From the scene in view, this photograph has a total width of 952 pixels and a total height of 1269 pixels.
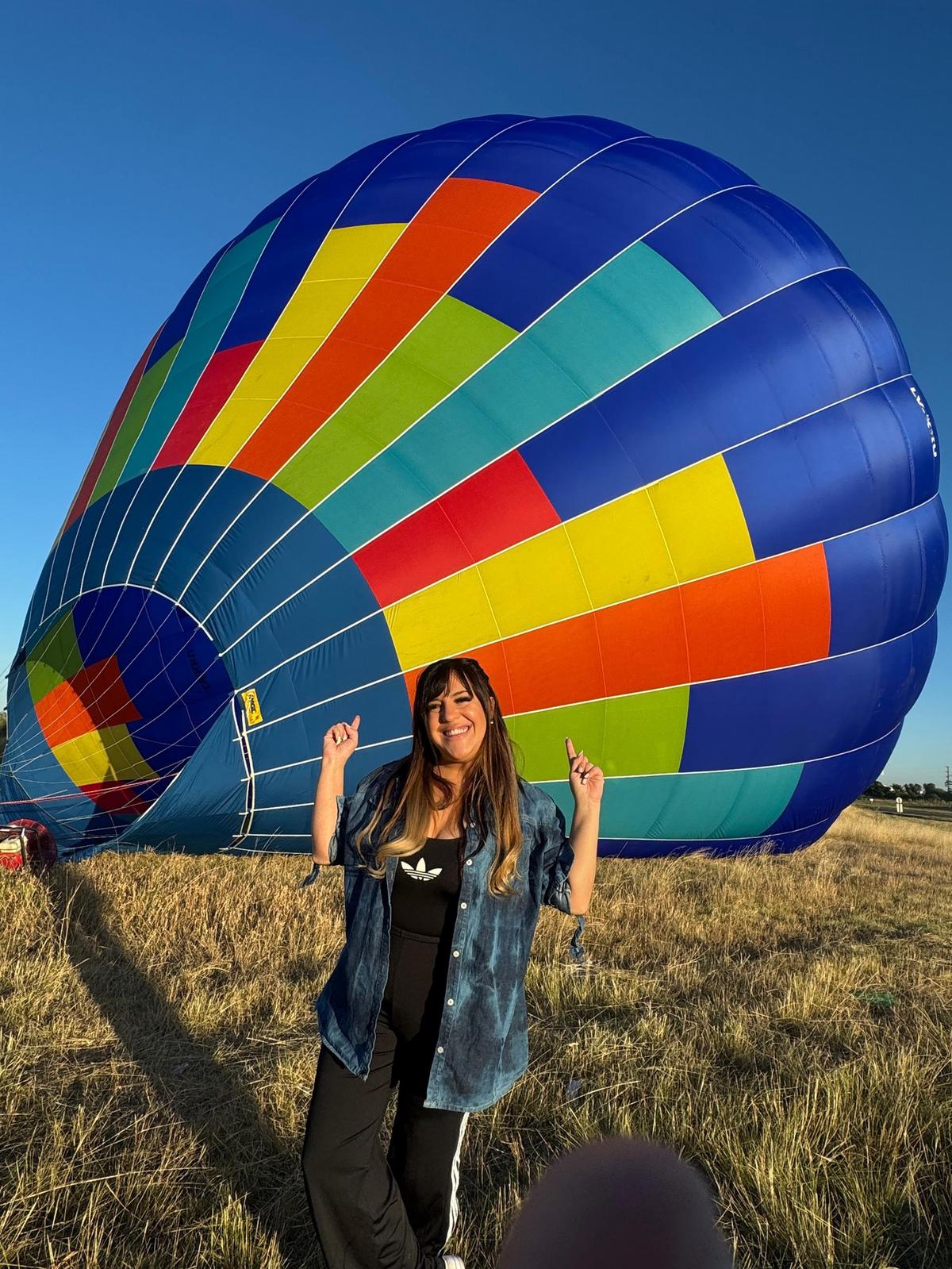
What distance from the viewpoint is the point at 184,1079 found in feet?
9.71

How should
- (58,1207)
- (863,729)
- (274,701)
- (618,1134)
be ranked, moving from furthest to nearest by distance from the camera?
(863,729), (274,701), (618,1134), (58,1207)

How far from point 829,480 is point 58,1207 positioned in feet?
18.3

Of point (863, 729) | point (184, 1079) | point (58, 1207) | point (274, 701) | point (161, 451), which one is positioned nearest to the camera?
point (58, 1207)

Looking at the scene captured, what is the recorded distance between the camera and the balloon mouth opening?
534 cm

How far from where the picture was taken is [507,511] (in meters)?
5.16

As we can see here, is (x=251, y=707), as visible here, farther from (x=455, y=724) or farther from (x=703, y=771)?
(x=703, y=771)

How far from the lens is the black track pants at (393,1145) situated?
1.92 metres

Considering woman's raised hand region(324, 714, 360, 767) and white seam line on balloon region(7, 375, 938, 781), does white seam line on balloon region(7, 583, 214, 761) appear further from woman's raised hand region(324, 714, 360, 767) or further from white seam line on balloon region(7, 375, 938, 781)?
woman's raised hand region(324, 714, 360, 767)

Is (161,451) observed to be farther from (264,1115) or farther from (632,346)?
(264,1115)

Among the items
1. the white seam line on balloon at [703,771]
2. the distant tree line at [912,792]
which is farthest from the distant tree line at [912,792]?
the white seam line on balloon at [703,771]

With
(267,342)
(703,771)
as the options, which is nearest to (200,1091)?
(703,771)

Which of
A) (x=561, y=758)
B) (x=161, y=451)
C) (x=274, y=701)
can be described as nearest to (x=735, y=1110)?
(x=561, y=758)

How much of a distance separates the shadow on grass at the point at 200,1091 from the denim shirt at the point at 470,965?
24.0 inches

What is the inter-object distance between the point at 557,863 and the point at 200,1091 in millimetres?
1585
